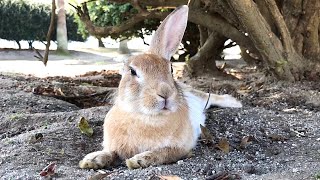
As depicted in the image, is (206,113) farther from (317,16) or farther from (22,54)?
(22,54)

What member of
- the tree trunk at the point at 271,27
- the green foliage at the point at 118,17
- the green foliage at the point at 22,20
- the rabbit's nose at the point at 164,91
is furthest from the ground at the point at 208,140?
the green foliage at the point at 22,20

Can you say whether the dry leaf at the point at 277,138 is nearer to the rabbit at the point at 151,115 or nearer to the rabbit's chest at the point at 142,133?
the rabbit at the point at 151,115

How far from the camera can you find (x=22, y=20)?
21.7m

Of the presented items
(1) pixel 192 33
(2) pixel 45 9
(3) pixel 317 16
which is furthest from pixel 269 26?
(2) pixel 45 9

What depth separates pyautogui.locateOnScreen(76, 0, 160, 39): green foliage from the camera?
35.1 feet

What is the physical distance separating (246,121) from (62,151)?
1.71 m

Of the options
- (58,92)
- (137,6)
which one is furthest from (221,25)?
(58,92)

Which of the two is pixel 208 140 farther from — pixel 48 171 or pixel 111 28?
pixel 111 28

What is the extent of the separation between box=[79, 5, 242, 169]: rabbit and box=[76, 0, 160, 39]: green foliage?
6.61m

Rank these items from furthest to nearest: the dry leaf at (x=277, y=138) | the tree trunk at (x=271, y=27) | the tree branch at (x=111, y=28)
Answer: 1. the tree branch at (x=111, y=28)
2. the tree trunk at (x=271, y=27)
3. the dry leaf at (x=277, y=138)

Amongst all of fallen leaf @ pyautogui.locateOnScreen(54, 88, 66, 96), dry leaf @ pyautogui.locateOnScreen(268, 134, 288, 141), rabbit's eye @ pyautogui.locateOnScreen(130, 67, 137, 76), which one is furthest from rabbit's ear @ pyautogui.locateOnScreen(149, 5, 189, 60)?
fallen leaf @ pyautogui.locateOnScreen(54, 88, 66, 96)

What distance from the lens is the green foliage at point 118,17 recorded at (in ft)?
35.1

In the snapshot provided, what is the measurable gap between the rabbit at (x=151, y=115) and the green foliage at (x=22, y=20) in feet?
59.5

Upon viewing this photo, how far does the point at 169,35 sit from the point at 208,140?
88 centimetres
